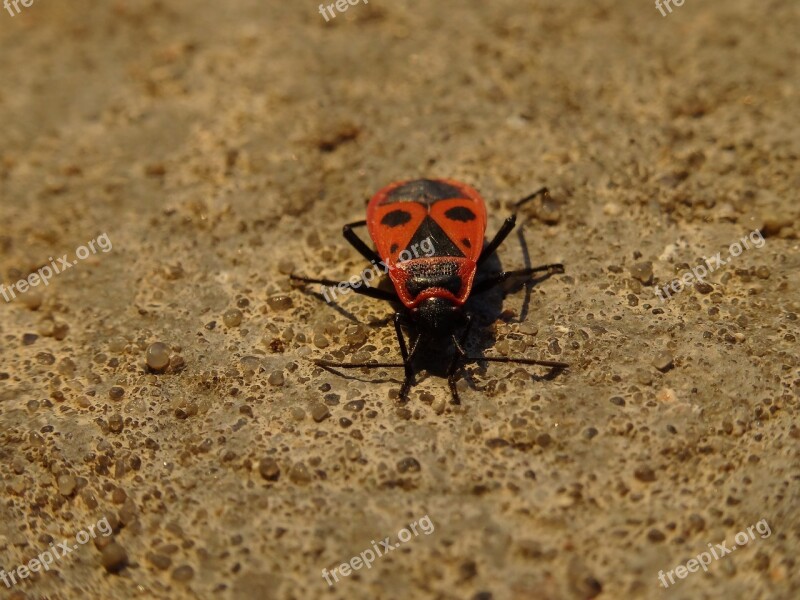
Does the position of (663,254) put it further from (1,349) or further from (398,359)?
(1,349)

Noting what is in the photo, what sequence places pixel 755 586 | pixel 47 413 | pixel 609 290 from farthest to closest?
pixel 609 290
pixel 47 413
pixel 755 586

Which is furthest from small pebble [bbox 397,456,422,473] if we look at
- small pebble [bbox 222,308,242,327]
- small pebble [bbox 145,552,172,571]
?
small pebble [bbox 222,308,242,327]

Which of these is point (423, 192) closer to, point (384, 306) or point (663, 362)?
point (384, 306)

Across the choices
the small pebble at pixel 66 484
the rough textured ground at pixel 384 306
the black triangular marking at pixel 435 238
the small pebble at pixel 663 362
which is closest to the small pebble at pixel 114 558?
the rough textured ground at pixel 384 306

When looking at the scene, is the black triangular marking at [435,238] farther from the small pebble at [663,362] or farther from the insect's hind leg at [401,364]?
the small pebble at [663,362]

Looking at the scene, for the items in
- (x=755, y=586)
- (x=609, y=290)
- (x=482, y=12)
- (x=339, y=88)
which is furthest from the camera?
(x=482, y=12)

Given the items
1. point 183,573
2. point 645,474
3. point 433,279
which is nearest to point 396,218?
point 433,279

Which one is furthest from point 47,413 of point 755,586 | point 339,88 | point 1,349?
point 755,586
